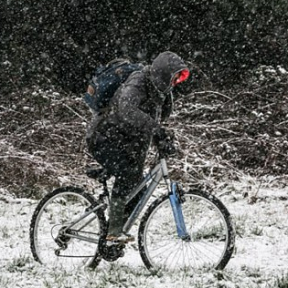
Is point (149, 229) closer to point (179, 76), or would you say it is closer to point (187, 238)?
point (187, 238)

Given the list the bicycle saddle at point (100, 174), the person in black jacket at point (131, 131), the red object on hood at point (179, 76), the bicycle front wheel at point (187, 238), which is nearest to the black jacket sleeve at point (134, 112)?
the person in black jacket at point (131, 131)

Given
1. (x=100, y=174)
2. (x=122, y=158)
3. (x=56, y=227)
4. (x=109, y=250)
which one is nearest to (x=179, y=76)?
(x=122, y=158)

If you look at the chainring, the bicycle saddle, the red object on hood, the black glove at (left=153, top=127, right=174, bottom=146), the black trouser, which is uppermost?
the red object on hood

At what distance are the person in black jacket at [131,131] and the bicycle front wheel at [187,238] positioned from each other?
21 centimetres

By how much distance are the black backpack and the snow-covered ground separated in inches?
53.5

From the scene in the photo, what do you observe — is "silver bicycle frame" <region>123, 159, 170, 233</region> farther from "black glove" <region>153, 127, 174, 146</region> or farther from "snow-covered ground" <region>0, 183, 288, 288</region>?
"snow-covered ground" <region>0, 183, 288, 288</region>

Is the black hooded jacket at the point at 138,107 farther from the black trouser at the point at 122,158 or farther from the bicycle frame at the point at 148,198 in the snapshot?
the bicycle frame at the point at 148,198

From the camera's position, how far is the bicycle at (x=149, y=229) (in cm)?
529

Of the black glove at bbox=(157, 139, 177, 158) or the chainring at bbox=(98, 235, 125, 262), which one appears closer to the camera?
the black glove at bbox=(157, 139, 177, 158)

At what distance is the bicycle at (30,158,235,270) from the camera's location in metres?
5.29

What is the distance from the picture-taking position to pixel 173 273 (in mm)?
5359

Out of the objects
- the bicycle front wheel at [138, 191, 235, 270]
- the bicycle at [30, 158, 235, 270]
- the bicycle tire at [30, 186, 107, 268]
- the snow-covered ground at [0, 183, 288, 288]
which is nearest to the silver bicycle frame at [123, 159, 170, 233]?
the bicycle at [30, 158, 235, 270]

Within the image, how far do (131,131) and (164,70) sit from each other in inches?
21.6

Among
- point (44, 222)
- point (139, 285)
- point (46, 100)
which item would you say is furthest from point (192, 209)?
point (46, 100)
